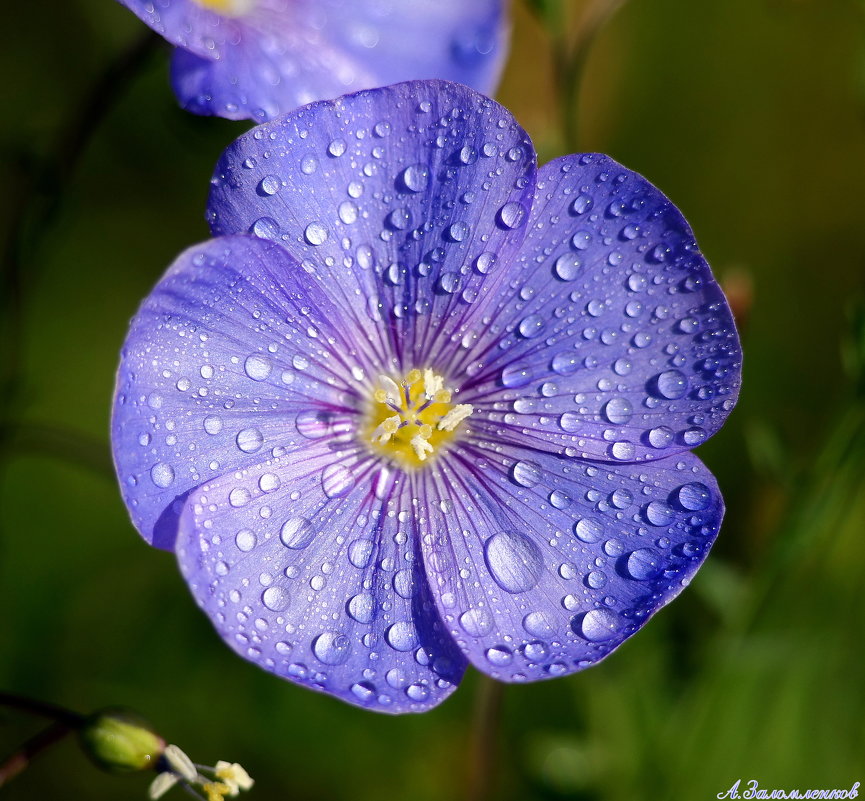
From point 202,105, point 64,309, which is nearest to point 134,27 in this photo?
→ point 64,309

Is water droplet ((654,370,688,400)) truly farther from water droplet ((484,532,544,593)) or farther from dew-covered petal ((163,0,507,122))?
dew-covered petal ((163,0,507,122))

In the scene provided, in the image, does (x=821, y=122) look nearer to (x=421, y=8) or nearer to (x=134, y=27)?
(x=421, y=8)

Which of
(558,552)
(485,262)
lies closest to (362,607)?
(558,552)

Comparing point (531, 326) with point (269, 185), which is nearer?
point (269, 185)

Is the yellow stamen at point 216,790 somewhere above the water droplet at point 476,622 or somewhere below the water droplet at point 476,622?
below

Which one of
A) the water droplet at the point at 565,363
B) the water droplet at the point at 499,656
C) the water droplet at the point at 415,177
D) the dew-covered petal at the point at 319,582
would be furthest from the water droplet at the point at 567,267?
the water droplet at the point at 499,656

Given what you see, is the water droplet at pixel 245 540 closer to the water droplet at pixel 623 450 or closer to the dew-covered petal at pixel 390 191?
the dew-covered petal at pixel 390 191

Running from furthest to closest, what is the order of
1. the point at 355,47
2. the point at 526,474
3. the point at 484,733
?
the point at 484,733
the point at 355,47
the point at 526,474

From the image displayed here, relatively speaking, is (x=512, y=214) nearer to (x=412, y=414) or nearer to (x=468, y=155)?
(x=468, y=155)

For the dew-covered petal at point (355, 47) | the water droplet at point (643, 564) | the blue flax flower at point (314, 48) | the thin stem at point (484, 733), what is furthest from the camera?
the thin stem at point (484, 733)
